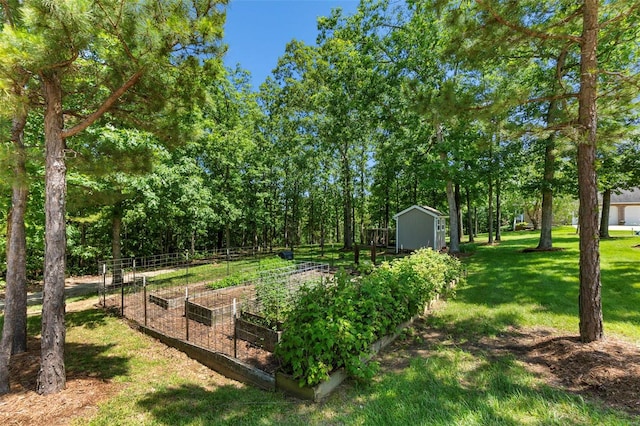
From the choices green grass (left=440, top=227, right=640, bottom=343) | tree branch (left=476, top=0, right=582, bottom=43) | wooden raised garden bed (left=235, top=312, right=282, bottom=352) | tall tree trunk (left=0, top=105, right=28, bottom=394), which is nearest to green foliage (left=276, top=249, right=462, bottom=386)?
wooden raised garden bed (left=235, top=312, right=282, bottom=352)

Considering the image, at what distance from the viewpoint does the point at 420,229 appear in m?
16.6

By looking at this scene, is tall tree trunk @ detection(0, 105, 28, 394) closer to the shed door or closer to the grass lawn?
the grass lawn

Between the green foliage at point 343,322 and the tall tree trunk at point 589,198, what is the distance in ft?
8.08

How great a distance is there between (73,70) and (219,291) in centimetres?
602

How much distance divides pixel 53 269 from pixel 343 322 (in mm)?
3752

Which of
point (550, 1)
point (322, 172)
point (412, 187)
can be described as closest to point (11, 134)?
point (550, 1)

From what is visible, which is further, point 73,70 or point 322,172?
point 322,172

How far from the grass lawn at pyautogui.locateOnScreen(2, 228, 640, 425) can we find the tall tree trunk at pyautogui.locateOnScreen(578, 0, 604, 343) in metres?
0.98

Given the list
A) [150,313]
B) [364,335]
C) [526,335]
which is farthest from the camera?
[150,313]

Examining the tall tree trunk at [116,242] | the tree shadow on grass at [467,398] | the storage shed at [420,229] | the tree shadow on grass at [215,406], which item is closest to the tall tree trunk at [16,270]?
the tree shadow on grass at [215,406]

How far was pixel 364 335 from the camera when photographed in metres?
3.68

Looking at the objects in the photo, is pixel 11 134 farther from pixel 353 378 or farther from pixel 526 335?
pixel 526 335

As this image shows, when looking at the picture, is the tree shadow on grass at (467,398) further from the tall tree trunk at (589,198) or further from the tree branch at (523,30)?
the tree branch at (523,30)

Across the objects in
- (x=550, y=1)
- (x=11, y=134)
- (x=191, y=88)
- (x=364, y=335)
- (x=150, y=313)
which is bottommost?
(x=150, y=313)
